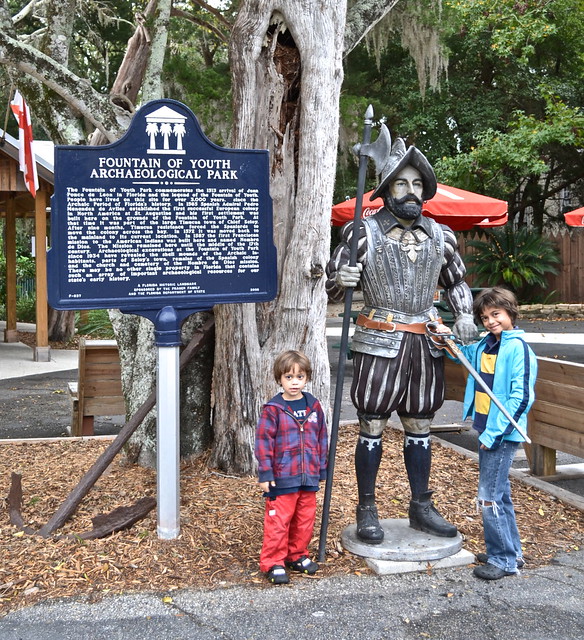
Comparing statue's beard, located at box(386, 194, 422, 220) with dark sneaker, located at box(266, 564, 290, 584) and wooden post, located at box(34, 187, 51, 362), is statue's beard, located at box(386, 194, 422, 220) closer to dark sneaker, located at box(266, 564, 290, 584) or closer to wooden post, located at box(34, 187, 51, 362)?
dark sneaker, located at box(266, 564, 290, 584)

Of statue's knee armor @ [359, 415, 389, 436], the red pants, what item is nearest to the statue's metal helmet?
statue's knee armor @ [359, 415, 389, 436]

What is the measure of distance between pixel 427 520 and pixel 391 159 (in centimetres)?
203

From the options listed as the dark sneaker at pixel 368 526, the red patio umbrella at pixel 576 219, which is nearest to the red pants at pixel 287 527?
the dark sneaker at pixel 368 526

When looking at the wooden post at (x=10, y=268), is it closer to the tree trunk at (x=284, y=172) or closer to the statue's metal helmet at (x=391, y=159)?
the tree trunk at (x=284, y=172)

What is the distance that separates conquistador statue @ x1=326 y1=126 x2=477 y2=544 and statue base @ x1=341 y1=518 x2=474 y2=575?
61mm

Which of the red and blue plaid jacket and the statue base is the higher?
the red and blue plaid jacket

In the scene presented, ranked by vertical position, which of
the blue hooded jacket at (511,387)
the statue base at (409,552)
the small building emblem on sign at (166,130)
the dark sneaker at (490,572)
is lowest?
the dark sneaker at (490,572)

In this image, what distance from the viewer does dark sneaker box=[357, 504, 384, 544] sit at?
4113 millimetres

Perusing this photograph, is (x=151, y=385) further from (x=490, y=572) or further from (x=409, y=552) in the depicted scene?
(x=490, y=572)

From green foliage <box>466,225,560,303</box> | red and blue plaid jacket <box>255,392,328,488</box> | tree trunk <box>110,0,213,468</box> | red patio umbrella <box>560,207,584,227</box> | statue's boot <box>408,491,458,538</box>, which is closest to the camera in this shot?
red and blue plaid jacket <box>255,392,328,488</box>

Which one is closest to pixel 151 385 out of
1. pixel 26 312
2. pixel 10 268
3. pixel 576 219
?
pixel 576 219

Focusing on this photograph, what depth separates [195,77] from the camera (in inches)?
521

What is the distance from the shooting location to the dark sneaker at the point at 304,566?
3932 millimetres

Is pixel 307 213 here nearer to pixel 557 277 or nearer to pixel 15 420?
pixel 15 420
